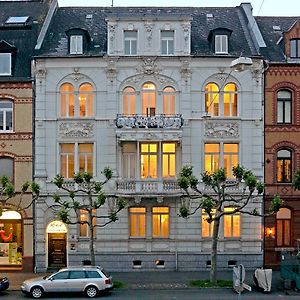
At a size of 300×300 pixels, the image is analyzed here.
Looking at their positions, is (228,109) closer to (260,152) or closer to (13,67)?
(260,152)

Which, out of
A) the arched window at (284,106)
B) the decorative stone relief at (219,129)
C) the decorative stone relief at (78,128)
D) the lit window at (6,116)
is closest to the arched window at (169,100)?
the decorative stone relief at (219,129)

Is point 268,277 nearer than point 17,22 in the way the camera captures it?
Yes

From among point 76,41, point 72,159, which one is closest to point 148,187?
point 72,159

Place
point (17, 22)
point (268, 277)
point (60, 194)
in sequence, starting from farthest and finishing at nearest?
point (17, 22) → point (60, 194) → point (268, 277)

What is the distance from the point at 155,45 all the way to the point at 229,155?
8114 mm

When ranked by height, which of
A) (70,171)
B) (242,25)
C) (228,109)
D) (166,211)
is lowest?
(166,211)

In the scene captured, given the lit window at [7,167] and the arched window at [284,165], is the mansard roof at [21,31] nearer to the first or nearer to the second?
the lit window at [7,167]

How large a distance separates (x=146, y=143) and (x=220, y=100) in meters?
5.30

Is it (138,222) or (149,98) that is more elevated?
(149,98)

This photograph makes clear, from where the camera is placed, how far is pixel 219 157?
39250mm

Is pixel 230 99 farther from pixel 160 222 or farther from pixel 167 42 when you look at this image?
pixel 160 222

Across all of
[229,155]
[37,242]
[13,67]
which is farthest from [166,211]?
[13,67]

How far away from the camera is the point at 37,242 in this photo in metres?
39.1

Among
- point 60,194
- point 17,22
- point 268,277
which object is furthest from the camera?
point 17,22
